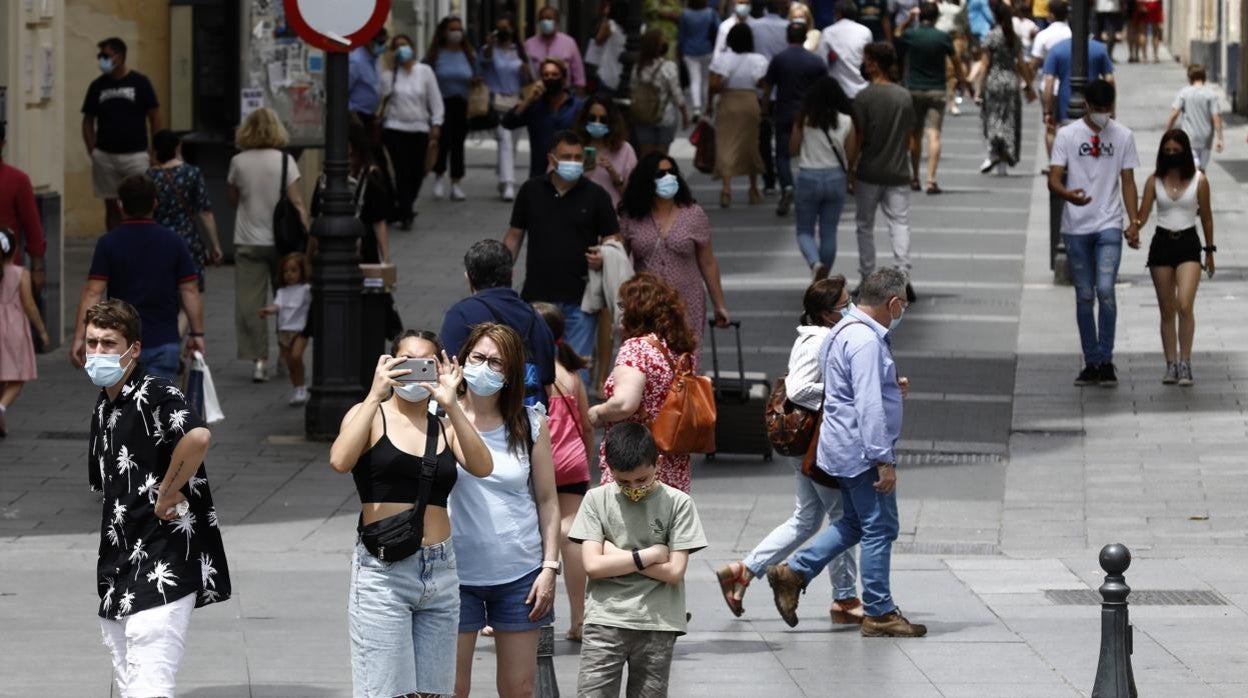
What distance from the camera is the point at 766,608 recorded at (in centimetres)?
1024

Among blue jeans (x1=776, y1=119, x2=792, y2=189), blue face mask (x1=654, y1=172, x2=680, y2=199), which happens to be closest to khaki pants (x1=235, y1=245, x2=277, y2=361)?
blue face mask (x1=654, y1=172, x2=680, y2=199)

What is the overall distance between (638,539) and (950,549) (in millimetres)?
4334

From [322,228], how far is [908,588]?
189 inches

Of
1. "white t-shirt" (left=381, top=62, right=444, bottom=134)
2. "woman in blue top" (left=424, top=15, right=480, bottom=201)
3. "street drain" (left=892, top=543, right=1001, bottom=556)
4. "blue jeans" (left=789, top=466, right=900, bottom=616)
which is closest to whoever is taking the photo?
"blue jeans" (left=789, top=466, right=900, bottom=616)

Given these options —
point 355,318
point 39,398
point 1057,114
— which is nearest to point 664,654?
point 355,318

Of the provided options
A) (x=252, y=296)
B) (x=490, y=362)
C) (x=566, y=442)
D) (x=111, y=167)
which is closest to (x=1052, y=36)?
(x=111, y=167)

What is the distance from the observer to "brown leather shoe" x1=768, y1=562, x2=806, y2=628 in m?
9.55

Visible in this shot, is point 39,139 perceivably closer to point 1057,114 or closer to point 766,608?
point 766,608

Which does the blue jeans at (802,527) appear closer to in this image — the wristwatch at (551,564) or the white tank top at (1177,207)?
the wristwatch at (551,564)

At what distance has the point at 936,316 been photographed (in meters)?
18.4

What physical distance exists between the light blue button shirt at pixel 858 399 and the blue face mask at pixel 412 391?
2889 mm

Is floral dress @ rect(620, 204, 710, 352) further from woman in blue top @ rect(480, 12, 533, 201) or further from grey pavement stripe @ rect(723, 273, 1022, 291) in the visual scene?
woman in blue top @ rect(480, 12, 533, 201)

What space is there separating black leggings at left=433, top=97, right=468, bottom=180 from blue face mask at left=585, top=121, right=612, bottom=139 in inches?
341

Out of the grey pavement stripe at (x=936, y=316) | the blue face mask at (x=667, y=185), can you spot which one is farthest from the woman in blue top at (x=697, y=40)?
the blue face mask at (x=667, y=185)
